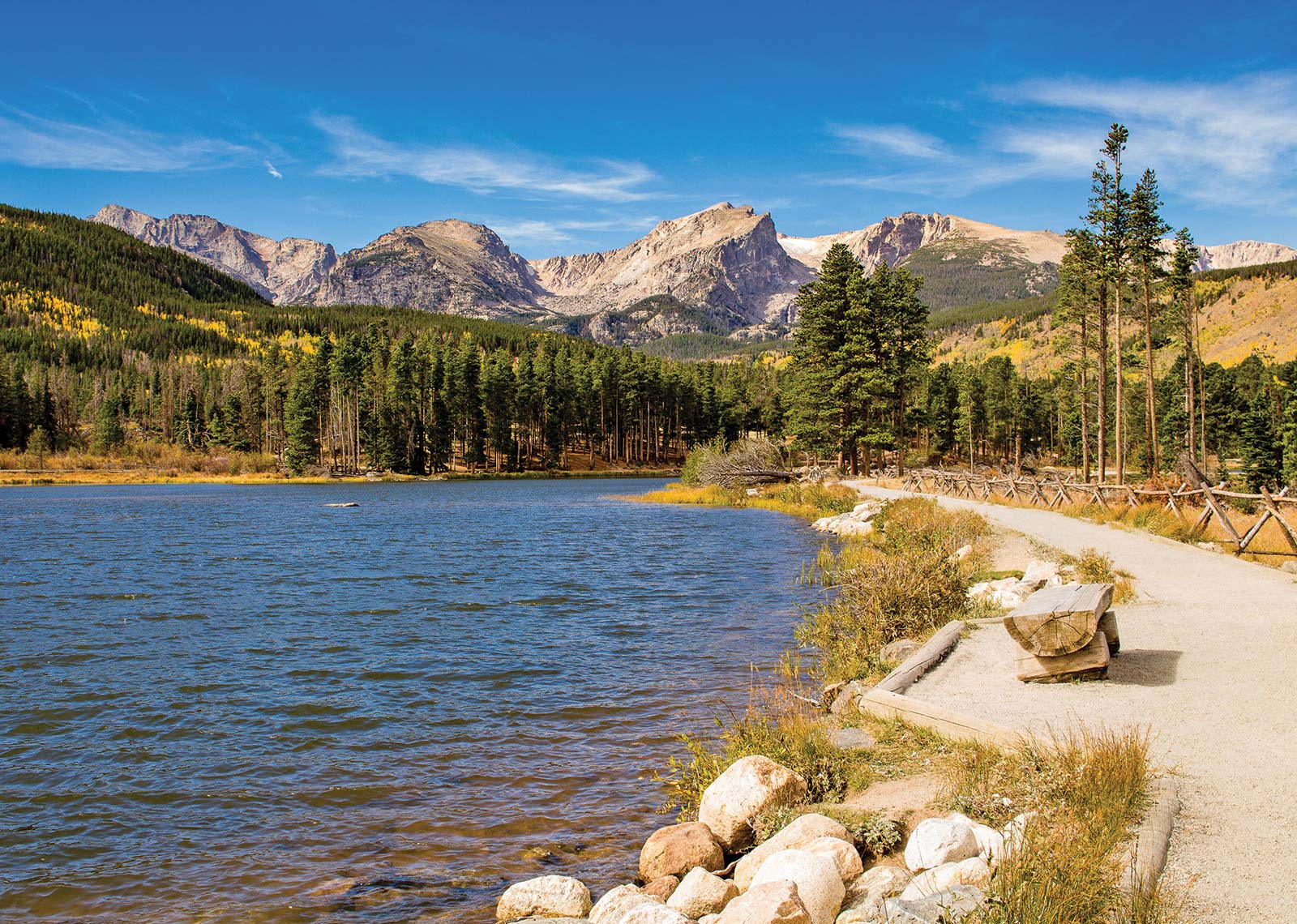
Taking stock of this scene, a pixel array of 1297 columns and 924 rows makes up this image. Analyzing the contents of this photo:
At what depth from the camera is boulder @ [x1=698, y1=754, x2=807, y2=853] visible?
7539 millimetres

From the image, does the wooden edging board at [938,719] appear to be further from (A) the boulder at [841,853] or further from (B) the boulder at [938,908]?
(B) the boulder at [938,908]

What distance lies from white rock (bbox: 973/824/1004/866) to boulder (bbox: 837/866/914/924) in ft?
1.78

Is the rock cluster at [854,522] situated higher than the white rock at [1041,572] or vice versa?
the white rock at [1041,572]

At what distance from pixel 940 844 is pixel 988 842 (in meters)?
0.35

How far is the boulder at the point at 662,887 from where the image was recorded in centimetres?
678

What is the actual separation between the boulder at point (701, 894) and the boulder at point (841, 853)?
72 cm

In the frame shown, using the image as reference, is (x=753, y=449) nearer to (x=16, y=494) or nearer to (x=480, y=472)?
(x=480, y=472)

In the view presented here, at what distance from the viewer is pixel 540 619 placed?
19.1m

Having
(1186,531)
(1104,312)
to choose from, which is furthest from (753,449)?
(1186,531)

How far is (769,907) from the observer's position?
17.7ft

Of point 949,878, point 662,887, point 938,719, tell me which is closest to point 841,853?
point 949,878

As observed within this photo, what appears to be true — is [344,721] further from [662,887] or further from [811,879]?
[811,879]

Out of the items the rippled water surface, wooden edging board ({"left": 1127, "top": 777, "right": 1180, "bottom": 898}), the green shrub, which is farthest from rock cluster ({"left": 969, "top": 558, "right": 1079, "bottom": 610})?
wooden edging board ({"left": 1127, "top": 777, "right": 1180, "bottom": 898})

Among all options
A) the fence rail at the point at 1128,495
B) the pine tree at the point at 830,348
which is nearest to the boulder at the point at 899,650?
the fence rail at the point at 1128,495
